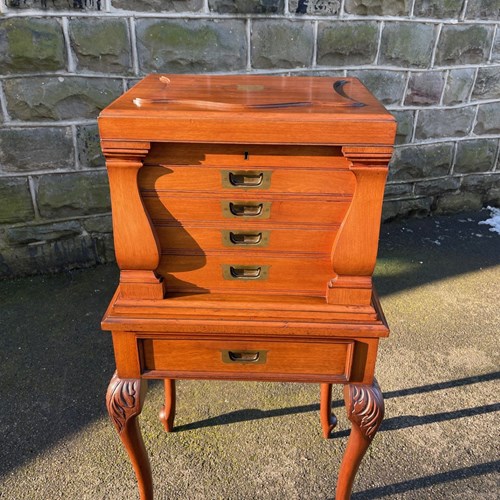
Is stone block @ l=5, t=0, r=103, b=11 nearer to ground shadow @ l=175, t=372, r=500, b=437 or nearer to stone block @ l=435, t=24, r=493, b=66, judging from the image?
ground shadow @ l=175, t=372, r=500, b=437

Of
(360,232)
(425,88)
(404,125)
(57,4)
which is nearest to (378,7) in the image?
(425,88)

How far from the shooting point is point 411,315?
2.63 metres

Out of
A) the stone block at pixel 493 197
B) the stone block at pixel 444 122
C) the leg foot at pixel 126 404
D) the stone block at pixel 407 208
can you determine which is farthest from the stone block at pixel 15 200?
the stone block at pixel 493 197

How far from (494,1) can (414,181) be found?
1267 millimetres

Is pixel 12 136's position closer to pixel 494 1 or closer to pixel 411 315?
pixel 411 315

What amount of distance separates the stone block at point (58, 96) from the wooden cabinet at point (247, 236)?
1.39m

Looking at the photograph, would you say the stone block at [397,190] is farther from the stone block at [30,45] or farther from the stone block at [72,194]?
the stone block at [30,45]

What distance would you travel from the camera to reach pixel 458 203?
3.82 metres

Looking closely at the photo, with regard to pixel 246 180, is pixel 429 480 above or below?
below

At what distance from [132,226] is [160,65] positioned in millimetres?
1759

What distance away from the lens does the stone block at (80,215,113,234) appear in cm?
291

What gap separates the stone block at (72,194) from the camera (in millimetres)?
2738

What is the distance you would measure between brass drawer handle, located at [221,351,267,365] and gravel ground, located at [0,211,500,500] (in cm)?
63

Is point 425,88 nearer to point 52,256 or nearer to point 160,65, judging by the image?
point 160,65
